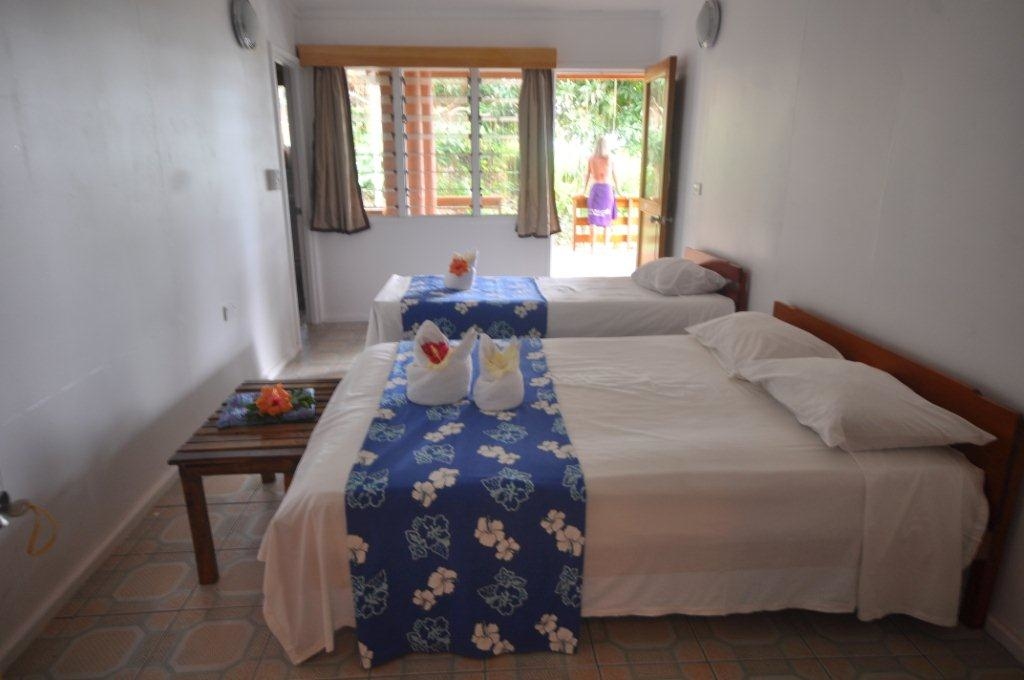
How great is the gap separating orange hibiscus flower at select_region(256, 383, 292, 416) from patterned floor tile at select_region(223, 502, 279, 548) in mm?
421

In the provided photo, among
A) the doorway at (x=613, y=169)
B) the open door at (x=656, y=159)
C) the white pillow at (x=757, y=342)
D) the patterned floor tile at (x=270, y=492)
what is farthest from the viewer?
the doorway at (x=613, y=169)

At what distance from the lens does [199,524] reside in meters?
2.02

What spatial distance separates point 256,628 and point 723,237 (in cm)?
310

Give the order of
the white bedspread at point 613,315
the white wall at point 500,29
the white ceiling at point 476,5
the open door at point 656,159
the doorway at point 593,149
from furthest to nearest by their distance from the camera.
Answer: the doorway at point 593,149, the white wall at point 500,29, the white ceiling at point 476,5, the open door at point 656,159, the white bedspread at point 613,315

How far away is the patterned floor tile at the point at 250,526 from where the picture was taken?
229 centimetres

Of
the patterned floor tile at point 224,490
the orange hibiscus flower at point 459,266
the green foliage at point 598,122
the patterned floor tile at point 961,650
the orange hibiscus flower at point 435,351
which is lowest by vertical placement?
the patterned floor tile at point 961,650

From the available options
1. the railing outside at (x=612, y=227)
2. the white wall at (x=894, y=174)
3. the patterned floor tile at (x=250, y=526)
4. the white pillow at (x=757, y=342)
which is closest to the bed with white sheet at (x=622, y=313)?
the white wall at (x=894, y=174)

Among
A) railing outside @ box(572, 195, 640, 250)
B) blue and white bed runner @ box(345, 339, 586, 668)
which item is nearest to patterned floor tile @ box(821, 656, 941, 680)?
blue and white bed runner @ box(345, 339, 586, 668)

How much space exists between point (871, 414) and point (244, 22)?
3.65 meters

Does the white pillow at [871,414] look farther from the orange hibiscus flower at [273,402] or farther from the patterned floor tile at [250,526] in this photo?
the patterned floor tile at [250,526]

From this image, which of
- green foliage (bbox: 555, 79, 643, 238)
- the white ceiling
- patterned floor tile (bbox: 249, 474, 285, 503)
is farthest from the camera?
green foliage (bbox: 555, 79, 643, 238)

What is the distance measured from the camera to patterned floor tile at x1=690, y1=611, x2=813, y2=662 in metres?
1.77

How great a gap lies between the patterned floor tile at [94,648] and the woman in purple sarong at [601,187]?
598cm

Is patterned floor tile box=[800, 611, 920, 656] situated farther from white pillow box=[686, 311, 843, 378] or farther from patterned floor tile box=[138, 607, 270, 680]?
patterned floor tile box=[138, 607, 270, 680]
